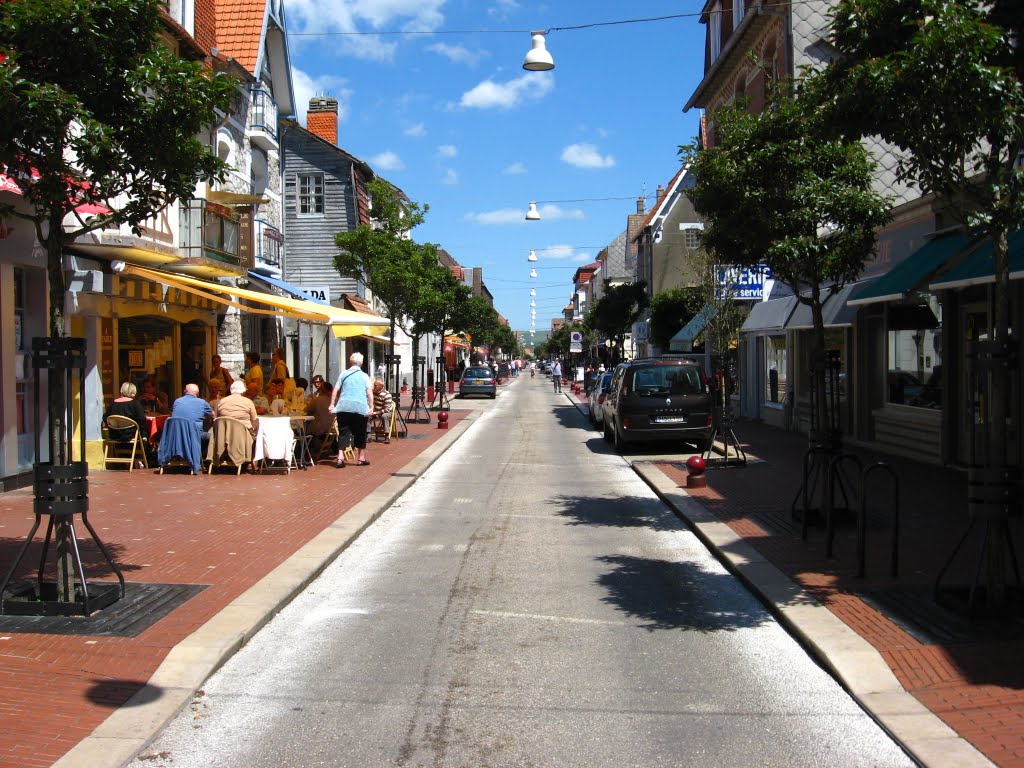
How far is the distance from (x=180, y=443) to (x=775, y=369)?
1517cm

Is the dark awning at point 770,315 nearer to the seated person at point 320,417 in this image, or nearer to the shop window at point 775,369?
the shop window at point 775,369

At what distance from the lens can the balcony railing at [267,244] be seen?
24094mm

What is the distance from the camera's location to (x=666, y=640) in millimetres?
6031

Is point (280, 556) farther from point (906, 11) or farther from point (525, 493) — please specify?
point (906, 11)

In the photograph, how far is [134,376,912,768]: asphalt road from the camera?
433 centimetres

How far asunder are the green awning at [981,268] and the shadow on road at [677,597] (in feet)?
15.6

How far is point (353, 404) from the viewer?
1488 centimetres

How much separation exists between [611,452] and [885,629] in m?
13.4

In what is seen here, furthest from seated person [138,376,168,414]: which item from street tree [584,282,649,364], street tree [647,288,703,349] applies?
street tree [584,282,649,364]

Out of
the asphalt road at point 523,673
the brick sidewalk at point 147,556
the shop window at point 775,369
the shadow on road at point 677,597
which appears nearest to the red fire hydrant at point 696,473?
the asphalt road at point 523,673

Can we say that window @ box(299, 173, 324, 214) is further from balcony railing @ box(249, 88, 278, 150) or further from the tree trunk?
the tree trunk

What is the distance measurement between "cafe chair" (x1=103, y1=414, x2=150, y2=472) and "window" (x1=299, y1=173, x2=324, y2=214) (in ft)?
69.3

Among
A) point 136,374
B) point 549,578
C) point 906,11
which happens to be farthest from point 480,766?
point 136,374

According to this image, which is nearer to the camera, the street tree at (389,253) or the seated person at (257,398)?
the seated person at (257,398)
